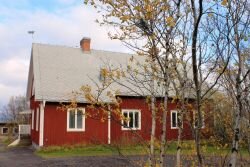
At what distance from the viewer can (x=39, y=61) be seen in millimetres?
23594

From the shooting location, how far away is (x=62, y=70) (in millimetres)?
23734

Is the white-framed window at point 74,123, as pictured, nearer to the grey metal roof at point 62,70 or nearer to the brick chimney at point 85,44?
the grey metal roof at point 62,70

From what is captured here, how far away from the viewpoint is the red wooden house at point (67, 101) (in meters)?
20.7

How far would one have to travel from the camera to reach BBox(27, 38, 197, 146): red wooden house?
2066 centimetres

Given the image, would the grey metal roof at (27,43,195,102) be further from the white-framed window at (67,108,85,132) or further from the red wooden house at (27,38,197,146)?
the white-framed window at (67,108,85,132)

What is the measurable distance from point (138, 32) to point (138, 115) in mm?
18128

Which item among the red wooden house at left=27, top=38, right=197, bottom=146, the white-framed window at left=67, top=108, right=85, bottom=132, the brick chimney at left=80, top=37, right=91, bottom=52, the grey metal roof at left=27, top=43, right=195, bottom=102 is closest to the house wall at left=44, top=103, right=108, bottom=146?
the red wooden house at left=27, top=38, right=197, bottom=146

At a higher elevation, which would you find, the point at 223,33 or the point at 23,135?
the point at 223,33

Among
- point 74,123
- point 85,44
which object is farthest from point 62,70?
point 74,123

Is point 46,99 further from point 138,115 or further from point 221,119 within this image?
point 221,119

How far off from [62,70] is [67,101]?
5326 mm

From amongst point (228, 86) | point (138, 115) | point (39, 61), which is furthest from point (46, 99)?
point (228, 86)

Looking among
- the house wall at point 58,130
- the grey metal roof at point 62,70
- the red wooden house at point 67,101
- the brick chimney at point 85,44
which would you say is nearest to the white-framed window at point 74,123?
the red wooden house at point 67,101

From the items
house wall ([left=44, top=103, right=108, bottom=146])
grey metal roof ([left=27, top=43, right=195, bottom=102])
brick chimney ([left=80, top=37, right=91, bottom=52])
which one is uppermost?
brick chimney ([left=80, top=37, right=91, bottom=52])
